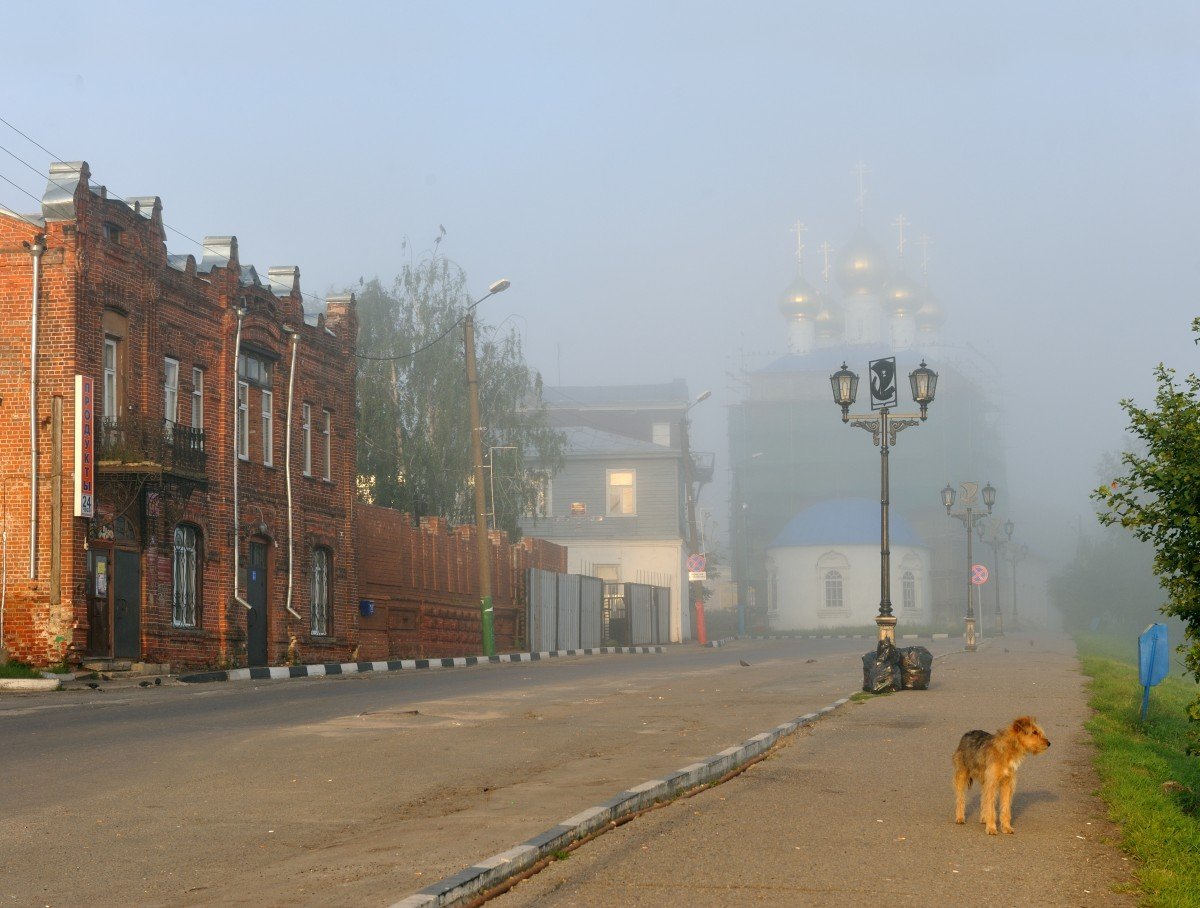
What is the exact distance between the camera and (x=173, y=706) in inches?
759

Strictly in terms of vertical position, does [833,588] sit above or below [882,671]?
below

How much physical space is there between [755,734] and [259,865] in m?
7.77

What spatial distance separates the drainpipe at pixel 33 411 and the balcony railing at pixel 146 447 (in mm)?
1073

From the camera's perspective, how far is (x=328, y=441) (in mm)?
36312

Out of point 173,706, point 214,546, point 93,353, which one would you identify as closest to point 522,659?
point 214,546

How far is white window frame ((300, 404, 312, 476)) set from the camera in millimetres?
34750

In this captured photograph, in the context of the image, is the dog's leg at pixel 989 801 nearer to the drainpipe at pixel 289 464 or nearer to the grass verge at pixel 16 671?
the grass verge at pixel 16 671

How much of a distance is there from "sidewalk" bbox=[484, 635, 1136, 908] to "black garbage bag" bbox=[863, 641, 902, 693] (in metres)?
7.38

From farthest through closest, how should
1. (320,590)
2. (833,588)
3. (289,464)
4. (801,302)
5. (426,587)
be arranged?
(801,302)
(833,588)
(426,587)
(320,590)
(289,464)

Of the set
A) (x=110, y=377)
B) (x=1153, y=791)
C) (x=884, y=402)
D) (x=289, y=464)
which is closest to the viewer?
(x=1153, y=791)

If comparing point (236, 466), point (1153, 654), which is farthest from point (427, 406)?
point (1153, 654)

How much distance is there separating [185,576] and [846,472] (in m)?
78.3

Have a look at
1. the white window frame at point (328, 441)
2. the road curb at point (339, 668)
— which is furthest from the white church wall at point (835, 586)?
the white window frame at point (328, 441)

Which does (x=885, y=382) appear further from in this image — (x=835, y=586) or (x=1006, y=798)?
(x=835, y=586)
